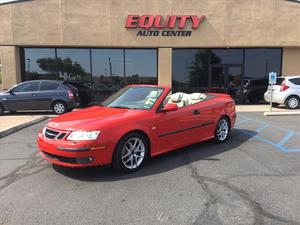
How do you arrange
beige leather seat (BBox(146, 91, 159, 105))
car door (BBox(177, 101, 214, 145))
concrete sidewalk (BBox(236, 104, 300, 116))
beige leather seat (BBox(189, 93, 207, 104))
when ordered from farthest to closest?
concrete sidewalk (BBox(236, 104, 300, 116)) → beige leather seat (BBox(189, 93, 207, 104)) → car door (BBox(177, 101, 214, 145)) → beige leather seat (BBox(146, 91, 159, 105))

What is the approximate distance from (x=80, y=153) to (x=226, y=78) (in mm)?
13991

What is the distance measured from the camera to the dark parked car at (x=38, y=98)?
12.1 m

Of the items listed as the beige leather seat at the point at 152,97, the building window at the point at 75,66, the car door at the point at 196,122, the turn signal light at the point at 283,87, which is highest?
the building window at the point at 75,66

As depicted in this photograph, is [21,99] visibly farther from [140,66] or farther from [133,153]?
[133,153]

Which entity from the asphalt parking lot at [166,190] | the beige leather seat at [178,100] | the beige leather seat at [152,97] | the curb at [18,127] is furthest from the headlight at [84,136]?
the curb at [18,127]

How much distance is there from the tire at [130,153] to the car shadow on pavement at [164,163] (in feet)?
0.40

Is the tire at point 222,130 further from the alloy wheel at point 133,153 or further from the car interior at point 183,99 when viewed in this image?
the alloy wheel at point 133,153

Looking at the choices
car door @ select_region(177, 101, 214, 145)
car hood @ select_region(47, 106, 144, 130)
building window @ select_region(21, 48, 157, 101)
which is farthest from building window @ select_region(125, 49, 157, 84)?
car hood @ select_region(47, 106, 144, 130)

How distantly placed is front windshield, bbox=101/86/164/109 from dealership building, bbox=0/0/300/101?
32.7 ft

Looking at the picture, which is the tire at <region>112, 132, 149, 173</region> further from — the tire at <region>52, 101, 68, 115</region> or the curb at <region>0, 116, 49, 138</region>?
the tire at <region>52, 101, 68, 115</region>

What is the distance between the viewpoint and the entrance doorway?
1655cm

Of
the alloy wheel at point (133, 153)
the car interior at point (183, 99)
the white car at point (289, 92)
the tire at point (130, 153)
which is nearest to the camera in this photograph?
the tire at point (130, 153)

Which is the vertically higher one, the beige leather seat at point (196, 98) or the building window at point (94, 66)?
the building window at point (94, 66)

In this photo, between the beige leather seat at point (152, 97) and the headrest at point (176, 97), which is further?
the headrest at point (176, 97)
